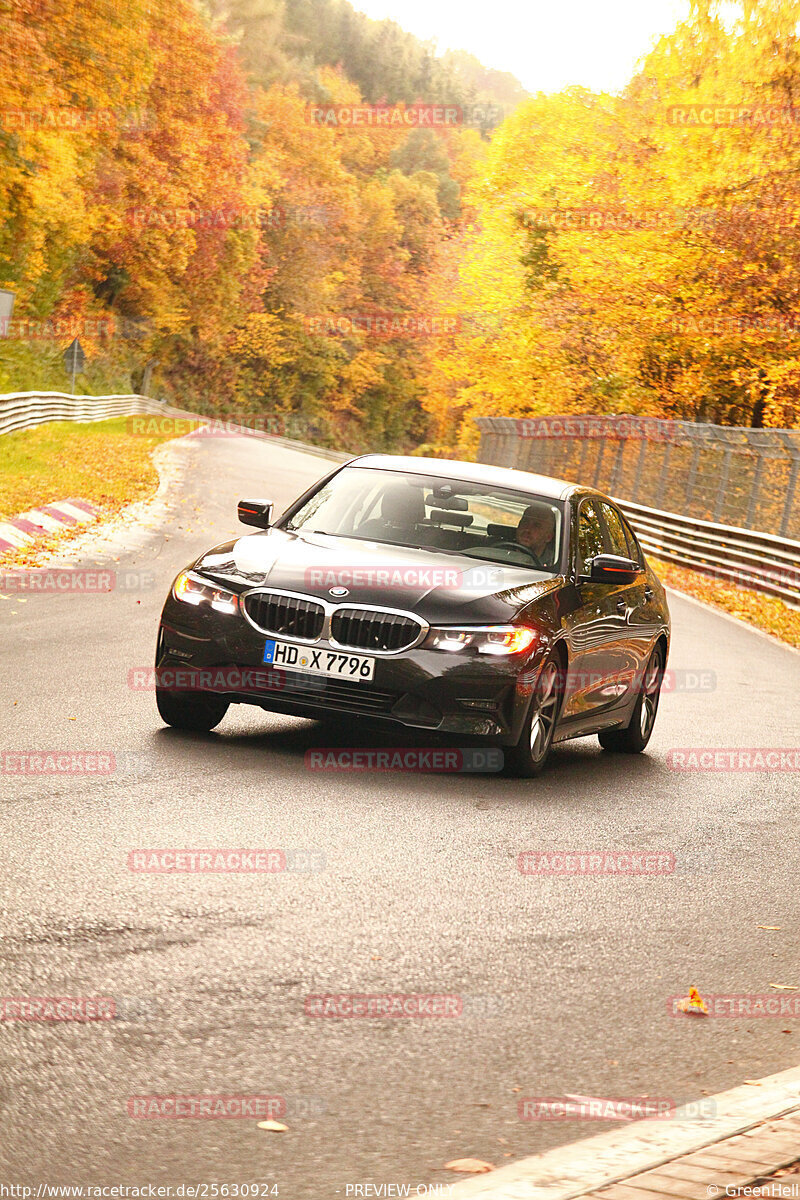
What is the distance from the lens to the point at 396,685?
8.37 m

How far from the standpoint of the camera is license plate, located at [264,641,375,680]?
8.41 m

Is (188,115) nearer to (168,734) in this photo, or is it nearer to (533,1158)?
(168,734)

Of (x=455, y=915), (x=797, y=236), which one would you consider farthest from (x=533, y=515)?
(x=797, y=236)

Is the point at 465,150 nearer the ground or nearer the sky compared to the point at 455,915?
nearer the sky

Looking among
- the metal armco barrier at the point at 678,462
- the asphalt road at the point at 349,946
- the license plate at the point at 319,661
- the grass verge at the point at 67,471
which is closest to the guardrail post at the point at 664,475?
the metal armco barrier at the point at 678,462

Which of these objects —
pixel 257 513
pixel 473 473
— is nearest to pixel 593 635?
pixel 473 473

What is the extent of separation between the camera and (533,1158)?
3.75m

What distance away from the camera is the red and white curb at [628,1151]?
11.4 feet

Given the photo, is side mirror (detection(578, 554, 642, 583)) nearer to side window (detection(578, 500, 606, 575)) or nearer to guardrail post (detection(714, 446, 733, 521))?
side window (detection(578, 500, 606, 575))

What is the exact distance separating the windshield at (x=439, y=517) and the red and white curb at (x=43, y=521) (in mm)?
9012

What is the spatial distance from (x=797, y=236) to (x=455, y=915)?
30340 mm

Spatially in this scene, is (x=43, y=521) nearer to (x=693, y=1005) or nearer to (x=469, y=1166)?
(x=693, y=1005)

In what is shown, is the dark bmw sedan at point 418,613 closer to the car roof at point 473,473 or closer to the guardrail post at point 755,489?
the car roof at point 473,473

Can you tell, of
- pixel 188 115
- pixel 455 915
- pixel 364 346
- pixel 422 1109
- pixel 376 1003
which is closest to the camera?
pixel 422 1109
